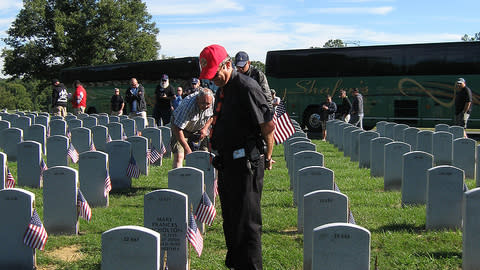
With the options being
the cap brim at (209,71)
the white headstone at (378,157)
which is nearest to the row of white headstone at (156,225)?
the cap brim at (209,71)

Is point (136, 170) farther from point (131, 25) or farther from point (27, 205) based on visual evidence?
point (131, 25)

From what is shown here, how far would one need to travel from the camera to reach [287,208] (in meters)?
8.73

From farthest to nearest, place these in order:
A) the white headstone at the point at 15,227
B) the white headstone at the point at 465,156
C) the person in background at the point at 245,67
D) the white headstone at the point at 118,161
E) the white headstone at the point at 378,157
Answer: the white headstone at the point at 465,156 < the white headstone at the point at 378,157 < the white headstone at the point at 118,161 < the person in background at the point at 245,67 < the white headstone at the point at 15,227

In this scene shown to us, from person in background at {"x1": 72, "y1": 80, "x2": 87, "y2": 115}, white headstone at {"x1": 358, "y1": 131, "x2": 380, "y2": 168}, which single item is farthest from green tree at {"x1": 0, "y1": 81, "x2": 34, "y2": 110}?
white headstone at {"x1": 358, "y1": 131, "x2": 380, "y2": 168}

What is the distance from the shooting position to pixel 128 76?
1299 inches

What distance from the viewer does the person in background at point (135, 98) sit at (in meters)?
17.4

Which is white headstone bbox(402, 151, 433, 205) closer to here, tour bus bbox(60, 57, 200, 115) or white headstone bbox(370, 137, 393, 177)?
white headstone bbox(370, 137, 393, 177)

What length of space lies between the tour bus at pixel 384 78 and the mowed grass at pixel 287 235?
530 inches

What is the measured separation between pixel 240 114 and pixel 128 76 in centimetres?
2891

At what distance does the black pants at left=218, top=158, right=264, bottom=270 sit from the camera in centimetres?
502

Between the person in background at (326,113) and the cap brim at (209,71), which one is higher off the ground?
the cap brim at (209,71)

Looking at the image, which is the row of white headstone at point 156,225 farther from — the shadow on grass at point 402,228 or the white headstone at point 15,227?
the shadow on grass at point 402,228

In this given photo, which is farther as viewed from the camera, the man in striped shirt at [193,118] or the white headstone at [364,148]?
the white headstone at [364,148]

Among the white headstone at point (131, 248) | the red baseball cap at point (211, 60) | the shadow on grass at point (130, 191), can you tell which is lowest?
the shadow on grass at point (130, 191)
